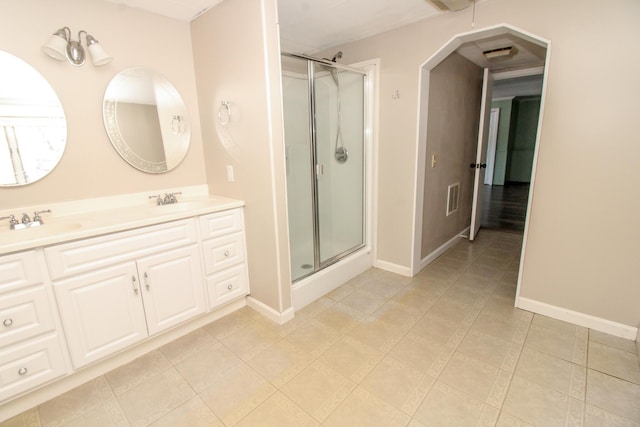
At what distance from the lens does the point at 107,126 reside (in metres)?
2.04

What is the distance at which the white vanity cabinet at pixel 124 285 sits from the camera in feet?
5.17

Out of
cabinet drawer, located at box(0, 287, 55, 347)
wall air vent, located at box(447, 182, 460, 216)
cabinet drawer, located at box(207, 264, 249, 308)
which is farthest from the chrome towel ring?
wall air vent, located at box(447, 182, 460, 216)

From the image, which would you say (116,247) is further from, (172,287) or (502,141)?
(502,141)

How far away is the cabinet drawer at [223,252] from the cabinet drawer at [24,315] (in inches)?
33.9

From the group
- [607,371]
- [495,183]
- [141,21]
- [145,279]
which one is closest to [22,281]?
[145,279]

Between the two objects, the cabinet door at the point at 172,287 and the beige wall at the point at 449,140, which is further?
the beige wall at the point at 449,140

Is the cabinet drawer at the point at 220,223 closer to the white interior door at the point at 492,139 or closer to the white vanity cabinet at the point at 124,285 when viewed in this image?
the white vanity cabinet at the point at 124,285

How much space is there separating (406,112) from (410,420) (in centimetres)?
235

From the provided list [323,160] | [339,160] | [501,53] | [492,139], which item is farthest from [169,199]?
[492,139]

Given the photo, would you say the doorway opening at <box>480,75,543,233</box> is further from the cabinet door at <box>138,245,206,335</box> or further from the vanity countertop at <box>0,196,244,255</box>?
the cabinet door at <box>138,245,206,335</box>

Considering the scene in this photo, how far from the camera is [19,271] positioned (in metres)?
1.41

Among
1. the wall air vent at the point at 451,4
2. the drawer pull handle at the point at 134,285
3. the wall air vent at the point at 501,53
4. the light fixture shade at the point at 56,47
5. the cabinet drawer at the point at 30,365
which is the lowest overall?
the cabinet drawer at the point at 30,365

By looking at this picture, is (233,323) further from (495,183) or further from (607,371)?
(495,183)

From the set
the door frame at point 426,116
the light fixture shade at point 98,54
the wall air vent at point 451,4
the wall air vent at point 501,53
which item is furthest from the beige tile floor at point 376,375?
the wall air vent at point 501,53
